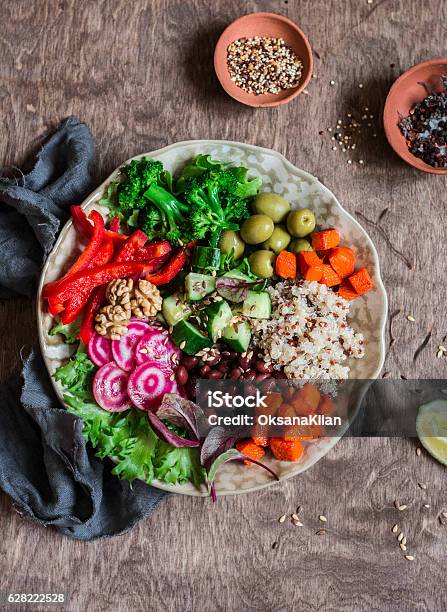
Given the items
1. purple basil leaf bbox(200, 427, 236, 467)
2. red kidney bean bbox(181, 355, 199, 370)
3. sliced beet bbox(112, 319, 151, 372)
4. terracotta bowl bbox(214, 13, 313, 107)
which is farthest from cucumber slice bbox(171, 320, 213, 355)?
terracotta bowl bbox(214, 13, 313, 107)

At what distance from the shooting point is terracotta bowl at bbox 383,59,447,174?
2.63 metres

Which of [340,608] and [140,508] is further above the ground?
[140,508]

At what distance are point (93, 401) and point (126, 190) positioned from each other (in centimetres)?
88

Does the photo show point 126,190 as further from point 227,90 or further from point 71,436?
point 71,436

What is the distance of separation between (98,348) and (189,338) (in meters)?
0.38

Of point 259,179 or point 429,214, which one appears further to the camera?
point 429,214

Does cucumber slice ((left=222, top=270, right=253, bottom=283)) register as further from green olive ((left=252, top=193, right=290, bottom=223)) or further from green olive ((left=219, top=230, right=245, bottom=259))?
green olive ((left=252, top=193, right=290, bottom=223))

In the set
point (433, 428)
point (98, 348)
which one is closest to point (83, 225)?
point (98, 348)

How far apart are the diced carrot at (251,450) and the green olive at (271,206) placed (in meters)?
0.94

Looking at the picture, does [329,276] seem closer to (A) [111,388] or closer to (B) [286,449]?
(B) [286,449]

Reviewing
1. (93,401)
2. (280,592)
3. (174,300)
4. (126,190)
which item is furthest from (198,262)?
(280,592)

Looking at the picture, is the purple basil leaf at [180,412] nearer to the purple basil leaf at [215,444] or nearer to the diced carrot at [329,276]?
the purple basil leaf at [215,444]

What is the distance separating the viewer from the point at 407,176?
9.03ft

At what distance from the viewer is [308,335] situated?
2.48m
